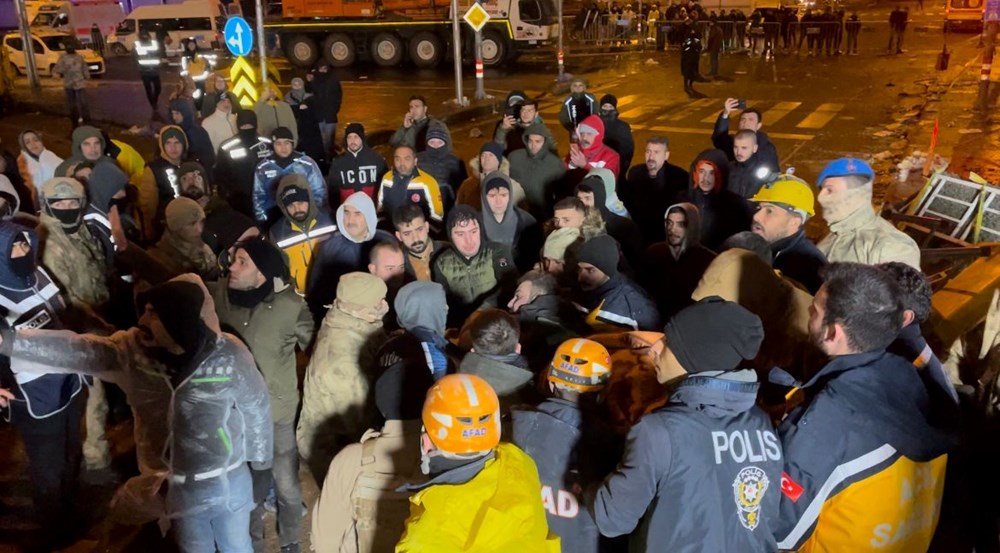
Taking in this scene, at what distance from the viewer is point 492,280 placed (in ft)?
17.7

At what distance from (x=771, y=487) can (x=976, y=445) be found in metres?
1.52

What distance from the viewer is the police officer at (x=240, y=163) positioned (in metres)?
7.94

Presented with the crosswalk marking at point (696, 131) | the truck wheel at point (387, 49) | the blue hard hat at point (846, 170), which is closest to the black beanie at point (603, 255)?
the blue hard hat at point (846, 170)

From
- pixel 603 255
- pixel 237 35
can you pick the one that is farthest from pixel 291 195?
pixel 237 35

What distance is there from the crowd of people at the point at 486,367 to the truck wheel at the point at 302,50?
20292 millimetres

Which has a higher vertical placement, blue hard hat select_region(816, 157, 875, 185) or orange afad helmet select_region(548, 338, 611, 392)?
blue hard hat select_region(816, 157, 875, 185)

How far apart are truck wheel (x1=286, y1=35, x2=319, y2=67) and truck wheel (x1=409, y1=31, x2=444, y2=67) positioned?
11.3ft

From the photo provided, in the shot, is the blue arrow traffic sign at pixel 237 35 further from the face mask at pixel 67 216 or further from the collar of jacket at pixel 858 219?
the collar of jacket at pixel 858 219

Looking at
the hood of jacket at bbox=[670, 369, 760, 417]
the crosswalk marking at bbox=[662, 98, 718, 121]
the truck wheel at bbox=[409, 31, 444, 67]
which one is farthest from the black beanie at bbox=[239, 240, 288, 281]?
the truck wheel at bbox=[409, 31, 444, 67]

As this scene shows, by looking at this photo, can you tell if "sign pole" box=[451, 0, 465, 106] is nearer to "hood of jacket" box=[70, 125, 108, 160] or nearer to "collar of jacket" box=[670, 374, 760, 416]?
"hood of jacket" box=[70, 125, 108, 160]

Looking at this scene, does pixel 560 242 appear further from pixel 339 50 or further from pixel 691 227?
pixel 339 50

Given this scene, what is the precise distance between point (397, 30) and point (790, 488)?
24629mm

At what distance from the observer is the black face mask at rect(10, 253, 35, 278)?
13.3 feet

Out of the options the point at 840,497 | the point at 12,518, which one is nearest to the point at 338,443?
the point at 12,518
